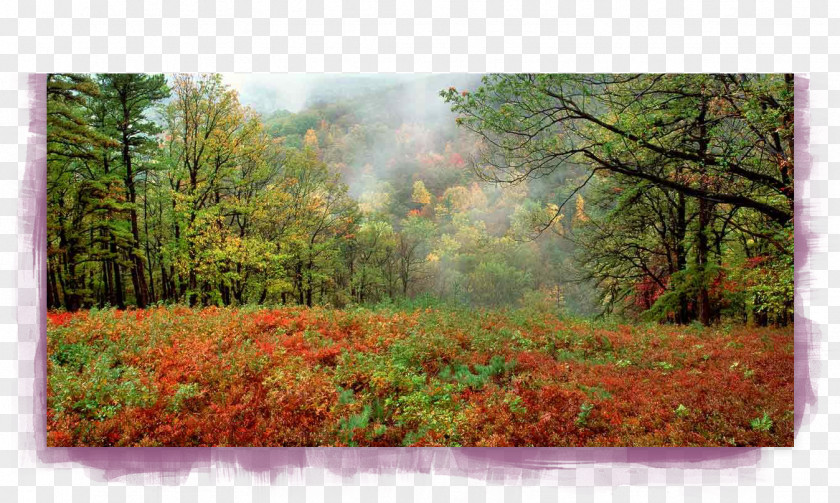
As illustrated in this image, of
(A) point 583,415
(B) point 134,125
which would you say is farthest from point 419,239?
(B) point 134,125

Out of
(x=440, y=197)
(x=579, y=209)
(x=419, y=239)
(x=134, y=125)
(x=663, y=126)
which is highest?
(x=134, y=125)

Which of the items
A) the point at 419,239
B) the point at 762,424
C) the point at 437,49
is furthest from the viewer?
the point at 419,239

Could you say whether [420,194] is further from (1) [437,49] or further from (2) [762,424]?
(2) [762,424]

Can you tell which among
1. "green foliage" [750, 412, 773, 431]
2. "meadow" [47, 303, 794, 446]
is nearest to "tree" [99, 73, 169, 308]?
"meadow" [47, 303, 794, 446]

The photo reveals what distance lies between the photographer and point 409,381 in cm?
401

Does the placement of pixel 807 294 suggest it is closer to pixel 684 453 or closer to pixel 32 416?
pixel 684 453

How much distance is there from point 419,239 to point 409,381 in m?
1.75

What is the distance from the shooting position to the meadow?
362cm

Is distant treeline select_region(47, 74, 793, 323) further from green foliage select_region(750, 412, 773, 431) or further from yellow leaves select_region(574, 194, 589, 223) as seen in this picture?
green foliage select_region(750, 412, 773, 431)

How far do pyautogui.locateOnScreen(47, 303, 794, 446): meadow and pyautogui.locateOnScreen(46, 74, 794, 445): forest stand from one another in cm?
3

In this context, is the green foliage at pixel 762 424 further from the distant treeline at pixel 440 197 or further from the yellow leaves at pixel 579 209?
the yellow leaves at pixel 579 209

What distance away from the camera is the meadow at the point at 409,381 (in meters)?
3.62

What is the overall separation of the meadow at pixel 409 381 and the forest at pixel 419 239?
28 millimetres

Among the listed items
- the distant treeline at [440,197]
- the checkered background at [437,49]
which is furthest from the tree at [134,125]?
the checkered background at [437,49]
